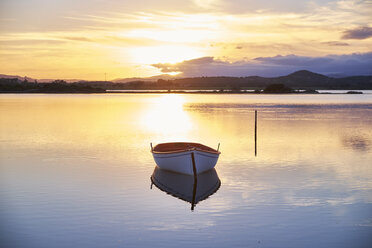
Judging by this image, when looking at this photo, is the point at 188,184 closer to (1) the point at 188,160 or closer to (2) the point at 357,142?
(1) the point at 188,160

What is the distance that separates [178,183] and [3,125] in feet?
119

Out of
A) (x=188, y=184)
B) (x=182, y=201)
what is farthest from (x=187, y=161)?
(x=182, y=201)

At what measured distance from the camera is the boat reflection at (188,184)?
59.8 ft

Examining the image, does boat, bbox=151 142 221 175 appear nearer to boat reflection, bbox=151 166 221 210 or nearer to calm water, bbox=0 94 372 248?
boat reflection, bbox=151 166 221 210

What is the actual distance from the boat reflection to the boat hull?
314 mm

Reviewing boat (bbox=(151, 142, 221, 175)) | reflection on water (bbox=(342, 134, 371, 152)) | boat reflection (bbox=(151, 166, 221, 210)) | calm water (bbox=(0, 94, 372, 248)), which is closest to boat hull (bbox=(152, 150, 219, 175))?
boat (bbox=(151, 142, 221, 175))

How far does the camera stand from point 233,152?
30.9 meters

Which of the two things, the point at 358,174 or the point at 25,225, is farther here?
the point at 358,174

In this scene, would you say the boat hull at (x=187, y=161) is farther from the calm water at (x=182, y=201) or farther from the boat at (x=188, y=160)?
the calm water at (x=182, y=201)

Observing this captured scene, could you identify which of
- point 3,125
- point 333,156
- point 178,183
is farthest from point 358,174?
point 3,125

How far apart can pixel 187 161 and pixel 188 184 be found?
1.26 meters

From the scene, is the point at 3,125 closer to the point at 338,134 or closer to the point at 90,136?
the point at 90,136

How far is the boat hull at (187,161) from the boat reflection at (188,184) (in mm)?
314

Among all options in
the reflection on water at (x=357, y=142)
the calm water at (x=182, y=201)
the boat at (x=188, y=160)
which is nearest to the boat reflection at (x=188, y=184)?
the boat at (x=188, y=160)
